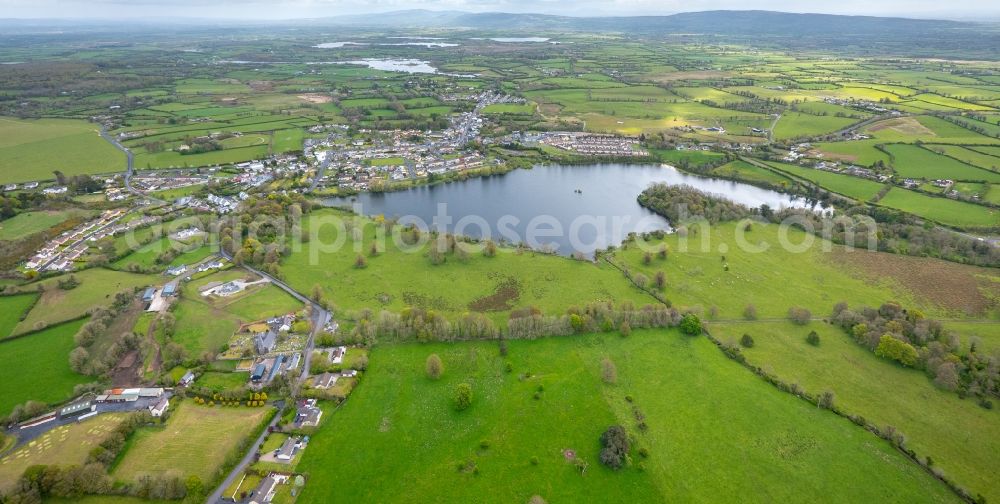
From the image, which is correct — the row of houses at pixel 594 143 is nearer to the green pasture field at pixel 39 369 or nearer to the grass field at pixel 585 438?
the grass field at pixel 585 438

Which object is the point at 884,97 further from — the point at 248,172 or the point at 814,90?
the point at 248,172

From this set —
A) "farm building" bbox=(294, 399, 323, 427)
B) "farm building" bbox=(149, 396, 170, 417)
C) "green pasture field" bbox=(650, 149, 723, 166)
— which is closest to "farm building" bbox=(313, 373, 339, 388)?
"farm building" bbox=(294, 399, 323, 427)

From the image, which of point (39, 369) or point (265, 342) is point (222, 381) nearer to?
point (265, 342)

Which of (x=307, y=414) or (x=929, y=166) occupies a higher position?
(x=929, y=166)

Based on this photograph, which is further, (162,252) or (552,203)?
(552,203)

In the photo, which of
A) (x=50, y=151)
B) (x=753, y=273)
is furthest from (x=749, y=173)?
(x=50, y=151)

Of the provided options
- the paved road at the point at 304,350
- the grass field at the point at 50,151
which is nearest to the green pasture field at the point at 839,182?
the paved road at the point at 304,350

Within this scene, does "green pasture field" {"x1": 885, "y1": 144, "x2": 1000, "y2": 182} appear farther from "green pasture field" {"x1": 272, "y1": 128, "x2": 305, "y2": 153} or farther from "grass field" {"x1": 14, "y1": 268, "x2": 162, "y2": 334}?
"green pasture field" {"x1": 272, "y1": 128, "x2": 305, "y2": 153}
